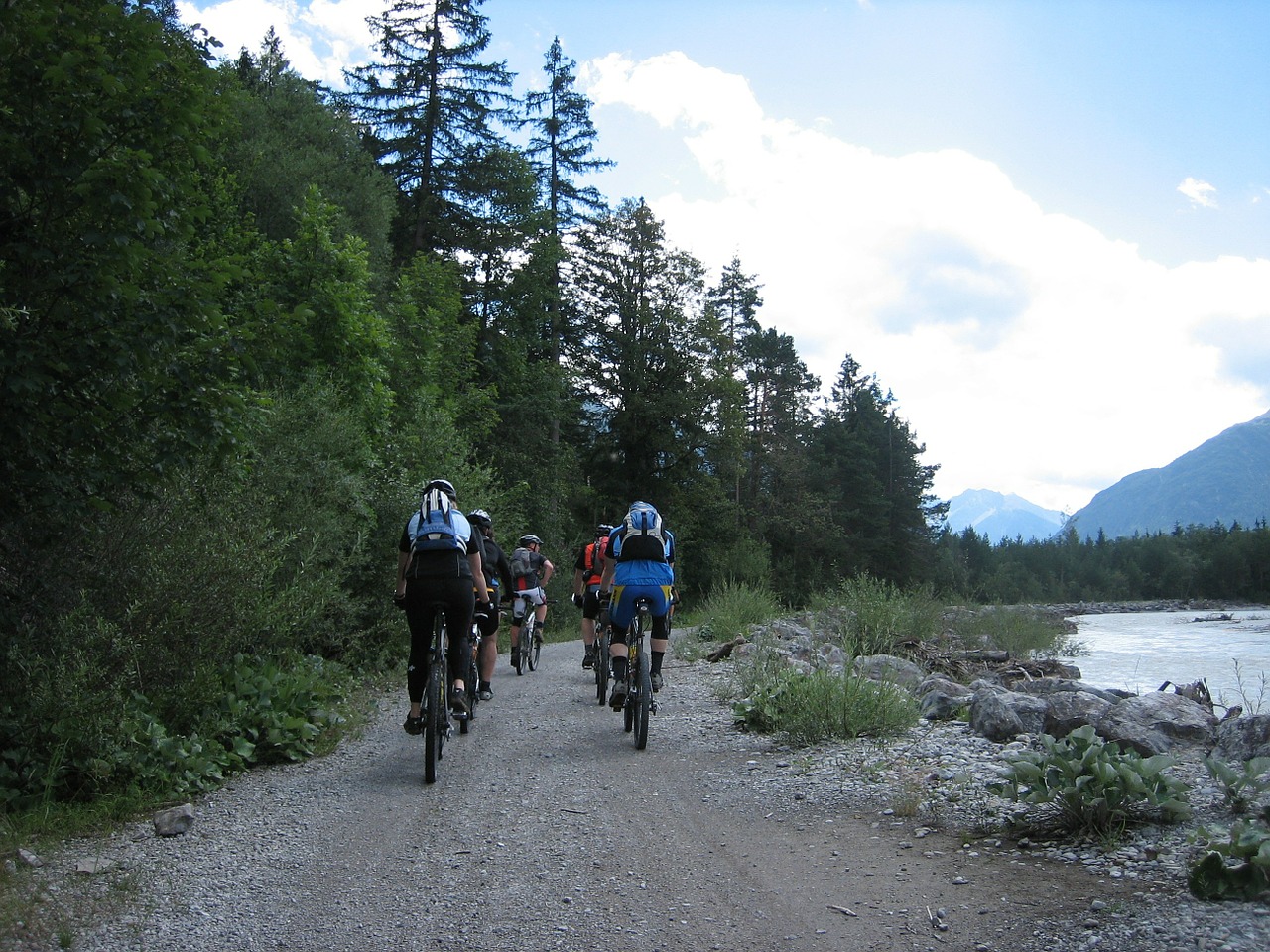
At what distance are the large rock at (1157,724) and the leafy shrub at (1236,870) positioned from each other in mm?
2260

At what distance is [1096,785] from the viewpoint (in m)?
4.59

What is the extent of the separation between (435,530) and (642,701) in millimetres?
2242

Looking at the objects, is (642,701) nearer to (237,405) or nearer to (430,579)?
(430,579)

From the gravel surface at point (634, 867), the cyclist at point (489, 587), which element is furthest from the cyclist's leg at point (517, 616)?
the gravel surface at point (634, 867)

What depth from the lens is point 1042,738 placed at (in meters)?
4.95

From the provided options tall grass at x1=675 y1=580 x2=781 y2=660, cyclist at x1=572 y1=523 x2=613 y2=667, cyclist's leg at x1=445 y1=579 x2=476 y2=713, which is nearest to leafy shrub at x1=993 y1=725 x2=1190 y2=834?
cyclist's leg at x1=445 y1=579 x2=476 y2=713

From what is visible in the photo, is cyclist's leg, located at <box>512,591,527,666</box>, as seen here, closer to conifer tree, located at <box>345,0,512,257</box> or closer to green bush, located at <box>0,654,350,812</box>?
green bush, located at <box>0,654,350,812</box>

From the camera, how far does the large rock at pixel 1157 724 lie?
607cm

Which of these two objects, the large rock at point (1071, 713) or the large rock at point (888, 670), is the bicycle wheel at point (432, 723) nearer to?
the large rock at point (888, 670)

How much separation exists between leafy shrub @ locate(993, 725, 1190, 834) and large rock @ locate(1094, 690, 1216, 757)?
1.29 metres

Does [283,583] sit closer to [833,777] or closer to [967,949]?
[833,777]

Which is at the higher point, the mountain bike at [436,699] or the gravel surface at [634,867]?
the mountain bike at [436,699]

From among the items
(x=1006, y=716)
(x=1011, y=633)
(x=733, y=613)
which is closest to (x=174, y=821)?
(x=1006, y=716)

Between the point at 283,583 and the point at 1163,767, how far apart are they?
8034mm
